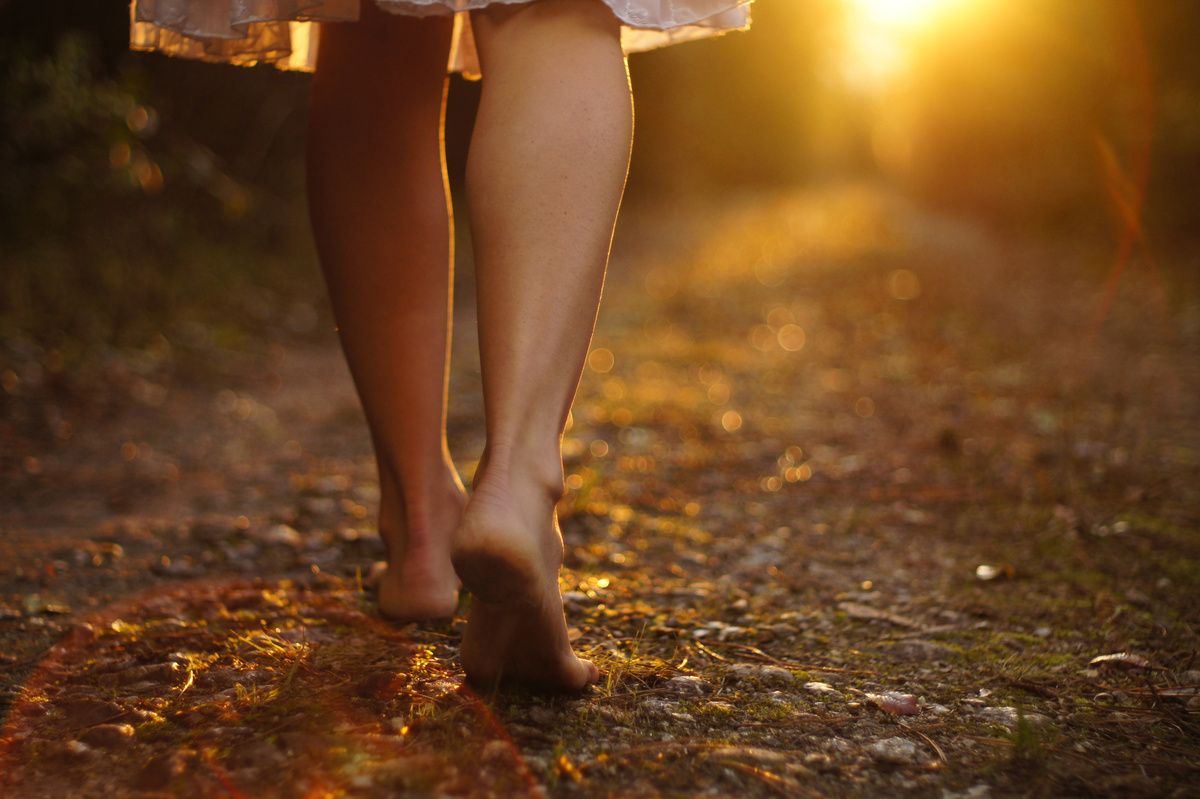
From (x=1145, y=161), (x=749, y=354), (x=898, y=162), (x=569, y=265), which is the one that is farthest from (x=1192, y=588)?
(x=898, y=162)

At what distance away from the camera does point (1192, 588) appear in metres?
1.38

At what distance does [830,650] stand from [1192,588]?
2.23 feet

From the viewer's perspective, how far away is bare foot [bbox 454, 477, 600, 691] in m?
0.79

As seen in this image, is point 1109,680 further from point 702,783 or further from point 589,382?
point 589,382

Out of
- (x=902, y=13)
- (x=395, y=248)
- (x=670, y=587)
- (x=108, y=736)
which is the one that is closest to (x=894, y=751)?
(x=670, y=587)

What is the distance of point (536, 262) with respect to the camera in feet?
2.87

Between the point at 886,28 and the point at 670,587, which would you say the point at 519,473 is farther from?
the point at 886,28

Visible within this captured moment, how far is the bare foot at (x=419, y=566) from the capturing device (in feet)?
4.05

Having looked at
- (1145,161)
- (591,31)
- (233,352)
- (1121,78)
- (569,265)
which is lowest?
(233,352)

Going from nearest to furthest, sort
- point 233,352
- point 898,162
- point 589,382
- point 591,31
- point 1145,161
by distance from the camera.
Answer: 1. point 591,31
2. point 589,382
3. point 233,352
4. point 1145,161
5. point 898,162

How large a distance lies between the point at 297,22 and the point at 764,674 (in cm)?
108

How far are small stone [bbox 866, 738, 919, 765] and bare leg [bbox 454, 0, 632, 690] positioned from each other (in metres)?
0.32

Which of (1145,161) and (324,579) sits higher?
(1145,161)

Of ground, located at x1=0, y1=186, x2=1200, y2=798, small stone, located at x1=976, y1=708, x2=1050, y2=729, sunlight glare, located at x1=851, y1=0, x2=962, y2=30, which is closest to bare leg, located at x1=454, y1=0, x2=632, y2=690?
ground, located at x1=0, y1=186, x2=1200, y2=798
